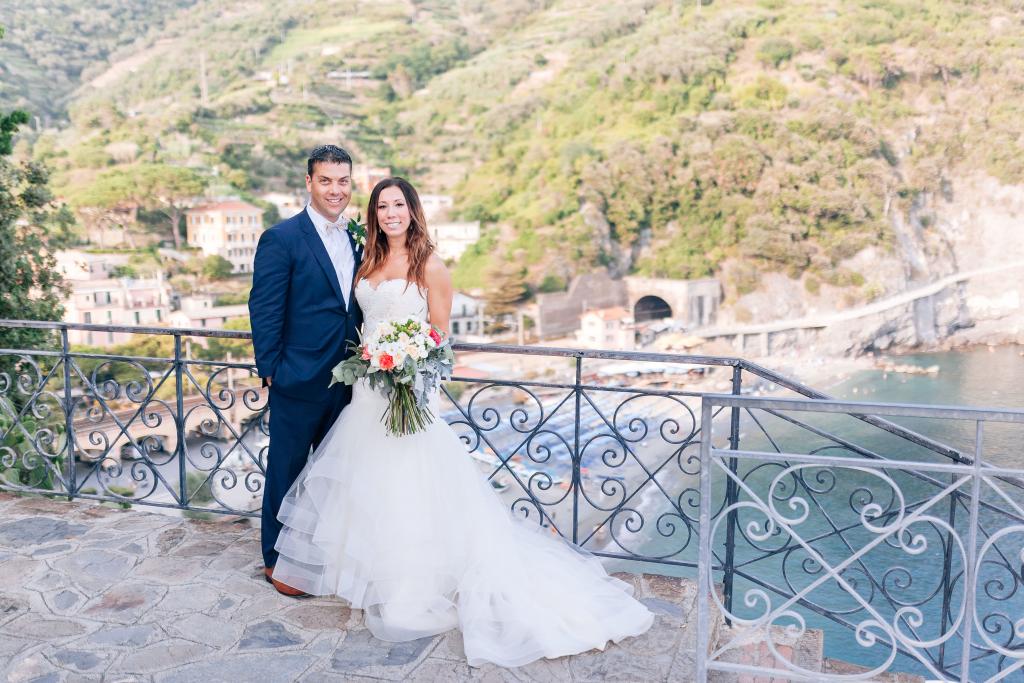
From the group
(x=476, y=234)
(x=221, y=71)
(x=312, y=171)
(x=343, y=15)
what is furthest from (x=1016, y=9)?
(x=312, y=171)

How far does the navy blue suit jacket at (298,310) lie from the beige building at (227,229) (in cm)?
4596

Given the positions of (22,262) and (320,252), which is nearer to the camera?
(320,252)

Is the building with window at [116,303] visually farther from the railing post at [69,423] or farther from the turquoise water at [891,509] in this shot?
the railing post at [69,423]

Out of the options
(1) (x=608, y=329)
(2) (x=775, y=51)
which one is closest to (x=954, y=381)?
(1) (x=608, y=329)

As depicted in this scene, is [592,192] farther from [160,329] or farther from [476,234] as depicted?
[160,329]

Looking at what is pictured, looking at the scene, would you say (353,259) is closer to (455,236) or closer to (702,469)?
(702,469)

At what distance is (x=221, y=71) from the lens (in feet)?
205

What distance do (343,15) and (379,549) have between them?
2949 inches

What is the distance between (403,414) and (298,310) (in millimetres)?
478

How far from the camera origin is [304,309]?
8.05ft

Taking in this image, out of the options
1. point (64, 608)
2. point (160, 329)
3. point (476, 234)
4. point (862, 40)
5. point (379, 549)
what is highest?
point (862, 40)

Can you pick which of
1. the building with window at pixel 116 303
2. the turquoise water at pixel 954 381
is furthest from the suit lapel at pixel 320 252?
the turquoise water at pixel 954 381

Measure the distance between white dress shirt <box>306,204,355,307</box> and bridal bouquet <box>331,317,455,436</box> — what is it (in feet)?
0.81

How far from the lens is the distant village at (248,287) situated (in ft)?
132
